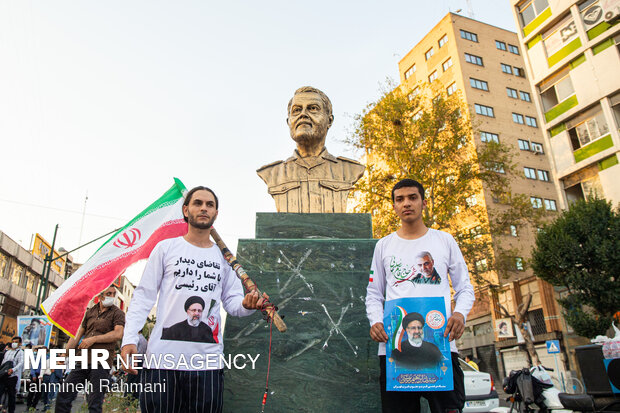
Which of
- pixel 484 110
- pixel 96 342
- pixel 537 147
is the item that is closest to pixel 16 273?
pixel 96 342

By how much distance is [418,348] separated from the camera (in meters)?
2.65

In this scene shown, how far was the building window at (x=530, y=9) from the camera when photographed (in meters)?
23.2

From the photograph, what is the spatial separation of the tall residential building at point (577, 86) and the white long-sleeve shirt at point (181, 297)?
20.6 meters

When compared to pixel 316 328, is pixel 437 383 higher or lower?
lower

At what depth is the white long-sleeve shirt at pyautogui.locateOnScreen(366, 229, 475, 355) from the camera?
2.81 metres

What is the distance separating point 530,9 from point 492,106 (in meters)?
9.95

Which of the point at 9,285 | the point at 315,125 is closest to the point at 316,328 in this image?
the point at 315,125

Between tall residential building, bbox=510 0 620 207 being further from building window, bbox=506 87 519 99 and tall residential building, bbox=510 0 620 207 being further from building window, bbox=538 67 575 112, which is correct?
building window, bbox=506 87 519 99

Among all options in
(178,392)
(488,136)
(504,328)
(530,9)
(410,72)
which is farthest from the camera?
(410,72)

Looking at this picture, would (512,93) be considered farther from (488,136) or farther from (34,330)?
(34,330)

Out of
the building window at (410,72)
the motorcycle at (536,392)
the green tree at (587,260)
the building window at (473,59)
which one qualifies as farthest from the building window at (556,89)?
the motorcycle at (536,392)

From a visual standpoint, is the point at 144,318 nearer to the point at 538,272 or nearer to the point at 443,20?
the point at 538,272

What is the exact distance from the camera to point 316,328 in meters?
3.92

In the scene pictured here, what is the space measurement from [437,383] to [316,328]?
4.90 ft
